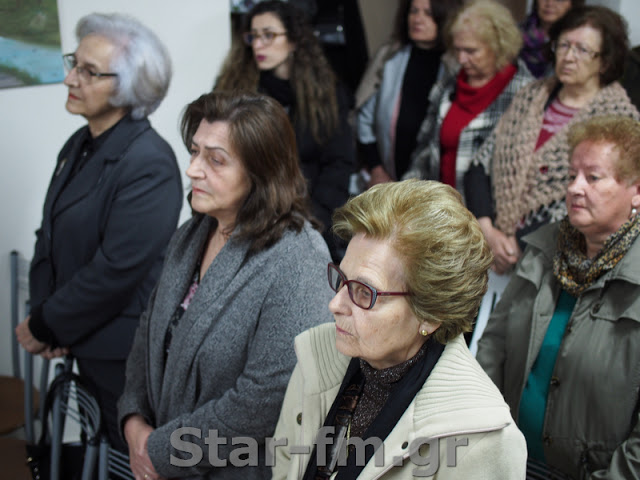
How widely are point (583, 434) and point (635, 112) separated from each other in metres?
1.30

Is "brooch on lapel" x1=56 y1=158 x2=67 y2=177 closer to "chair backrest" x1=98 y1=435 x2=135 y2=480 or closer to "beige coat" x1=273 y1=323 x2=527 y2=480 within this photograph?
"chair backrest" x1=98 y1=435 x2=135 y2=480

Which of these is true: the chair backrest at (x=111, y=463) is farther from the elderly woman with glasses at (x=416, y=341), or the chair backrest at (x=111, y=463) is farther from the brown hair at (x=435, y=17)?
the brown hair at (x=435, y=17)

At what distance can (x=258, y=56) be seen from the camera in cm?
312

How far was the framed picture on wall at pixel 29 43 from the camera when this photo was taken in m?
2.57

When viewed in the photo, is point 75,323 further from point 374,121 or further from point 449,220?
point 374,121

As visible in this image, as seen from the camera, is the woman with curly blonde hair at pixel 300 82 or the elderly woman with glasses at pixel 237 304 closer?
the elderly woman with glasses at pixel 237 304

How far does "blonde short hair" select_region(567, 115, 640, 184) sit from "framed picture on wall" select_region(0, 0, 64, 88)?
206 cm

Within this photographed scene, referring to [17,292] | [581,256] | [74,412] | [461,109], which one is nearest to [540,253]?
[581,256]

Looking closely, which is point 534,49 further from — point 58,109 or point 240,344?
point 240,344

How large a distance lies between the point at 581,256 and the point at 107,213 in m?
1.43

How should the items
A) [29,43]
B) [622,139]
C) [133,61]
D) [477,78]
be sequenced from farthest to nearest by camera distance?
[477,78]
[29,43]
[133,61]
[622,139]

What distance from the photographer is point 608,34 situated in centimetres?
252

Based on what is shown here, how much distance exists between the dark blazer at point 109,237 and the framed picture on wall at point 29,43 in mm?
616

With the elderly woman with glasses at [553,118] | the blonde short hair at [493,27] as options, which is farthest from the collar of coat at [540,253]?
the blonde short hair at [493,27]
